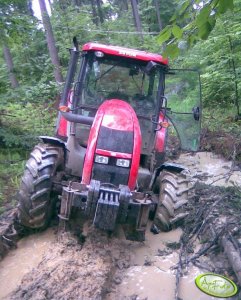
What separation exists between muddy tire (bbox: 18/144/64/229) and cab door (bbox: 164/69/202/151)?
2.22m

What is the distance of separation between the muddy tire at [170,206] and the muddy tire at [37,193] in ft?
4.84

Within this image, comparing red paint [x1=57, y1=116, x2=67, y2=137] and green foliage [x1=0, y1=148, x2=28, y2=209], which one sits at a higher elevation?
red paint [x1=57, y1=116, x2=67, y2=137]

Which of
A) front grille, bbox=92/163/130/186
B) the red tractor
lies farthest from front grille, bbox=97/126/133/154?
front grille, bbox=92/163/130/186

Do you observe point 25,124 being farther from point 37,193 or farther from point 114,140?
point 114,140

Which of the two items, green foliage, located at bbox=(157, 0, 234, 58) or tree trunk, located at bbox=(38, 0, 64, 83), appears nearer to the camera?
green foliage, located at bbox=(157, 0, 234, 58)

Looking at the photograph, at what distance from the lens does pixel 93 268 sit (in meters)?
4.40

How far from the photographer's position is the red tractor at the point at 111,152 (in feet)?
15.6

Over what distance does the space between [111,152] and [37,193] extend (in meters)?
1.09

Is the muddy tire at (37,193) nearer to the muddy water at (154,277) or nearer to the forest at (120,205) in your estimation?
the forest at (120,205)

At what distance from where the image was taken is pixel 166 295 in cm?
430

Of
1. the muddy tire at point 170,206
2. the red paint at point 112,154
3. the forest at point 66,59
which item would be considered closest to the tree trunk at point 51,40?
the forest at point 66,59

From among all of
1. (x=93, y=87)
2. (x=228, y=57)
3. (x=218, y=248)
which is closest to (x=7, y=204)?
(x=93, y=87)

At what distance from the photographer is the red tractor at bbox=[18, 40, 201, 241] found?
474 cm

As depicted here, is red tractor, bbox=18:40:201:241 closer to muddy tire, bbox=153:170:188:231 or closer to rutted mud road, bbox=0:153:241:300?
muddy tire, bbox=153:170:188:231
